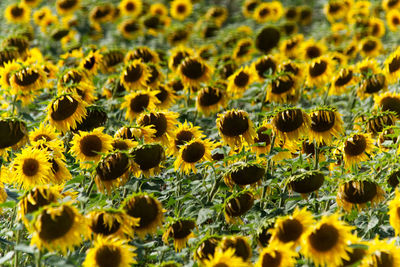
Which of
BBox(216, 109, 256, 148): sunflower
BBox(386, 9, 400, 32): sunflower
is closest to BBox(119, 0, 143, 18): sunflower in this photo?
BBox(386, 9, 400, 32): sunflower

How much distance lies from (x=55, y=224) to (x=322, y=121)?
1.86 m

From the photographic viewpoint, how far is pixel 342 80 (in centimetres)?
517

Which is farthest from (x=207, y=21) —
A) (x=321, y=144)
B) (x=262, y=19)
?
(x=321, y=144)

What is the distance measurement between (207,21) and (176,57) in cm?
386

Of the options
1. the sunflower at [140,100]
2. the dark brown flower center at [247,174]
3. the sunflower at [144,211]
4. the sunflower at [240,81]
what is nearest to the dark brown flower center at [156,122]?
the sunflower at [140,100]

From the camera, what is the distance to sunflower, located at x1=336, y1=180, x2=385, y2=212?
3070mm

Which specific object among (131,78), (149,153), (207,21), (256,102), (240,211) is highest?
(149,153)

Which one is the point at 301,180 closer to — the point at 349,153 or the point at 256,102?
the point at 349,153

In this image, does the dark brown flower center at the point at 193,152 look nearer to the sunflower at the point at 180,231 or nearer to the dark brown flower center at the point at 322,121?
the sunflower at the point at 180,231

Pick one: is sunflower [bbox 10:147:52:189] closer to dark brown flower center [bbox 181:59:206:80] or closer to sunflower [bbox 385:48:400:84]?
dark brown flower center [bbox 181:59:206:80]

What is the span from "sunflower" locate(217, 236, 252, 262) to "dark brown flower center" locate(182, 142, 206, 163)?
106 centimetres

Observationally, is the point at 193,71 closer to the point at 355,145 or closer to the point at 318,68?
the point at 318,68

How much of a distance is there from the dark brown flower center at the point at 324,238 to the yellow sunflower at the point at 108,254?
0.80 metres

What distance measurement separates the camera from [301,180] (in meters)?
3.27
